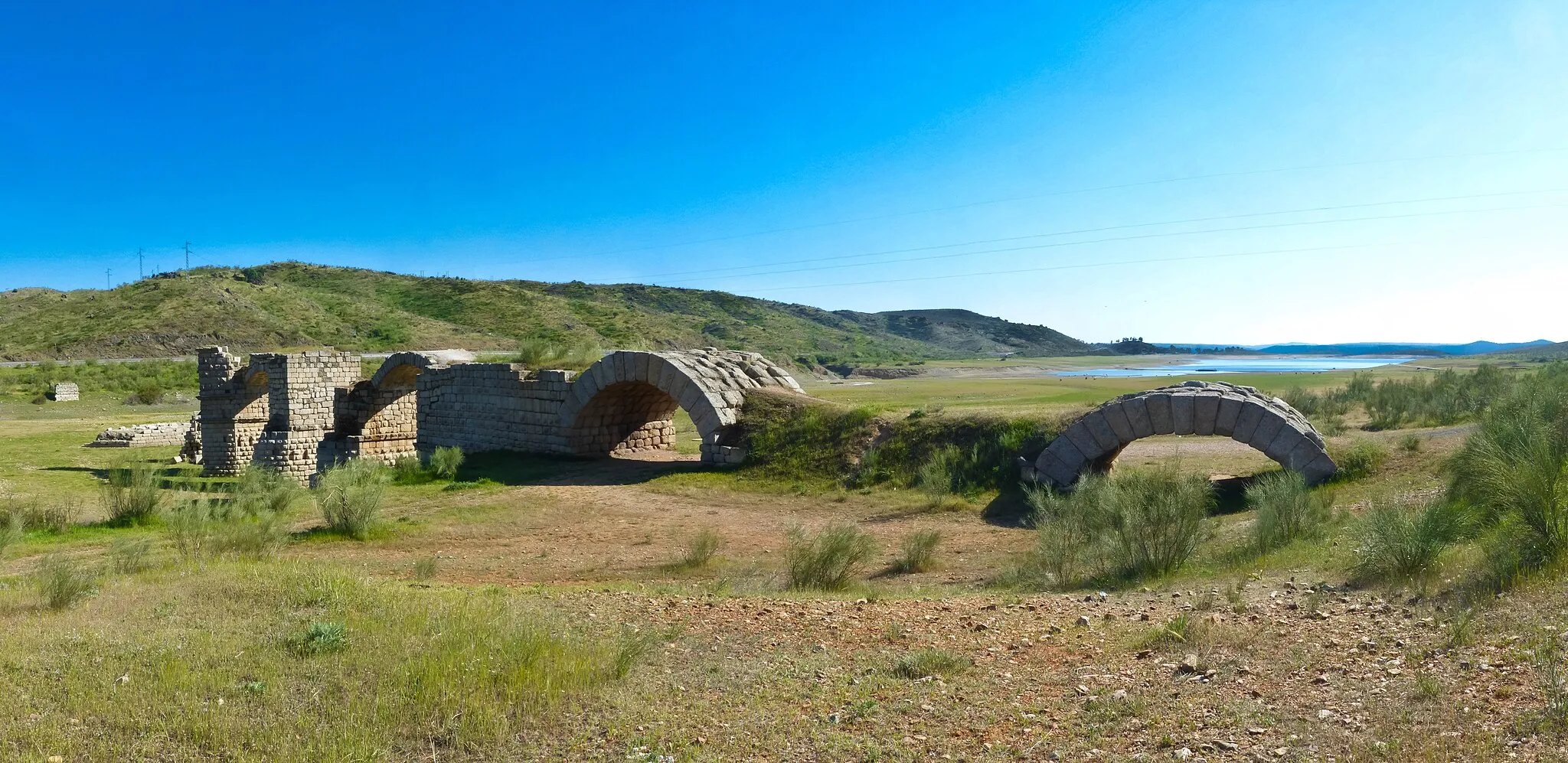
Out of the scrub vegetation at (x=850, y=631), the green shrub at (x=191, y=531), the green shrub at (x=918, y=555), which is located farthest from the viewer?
the green shrub at (x=918, y=555)

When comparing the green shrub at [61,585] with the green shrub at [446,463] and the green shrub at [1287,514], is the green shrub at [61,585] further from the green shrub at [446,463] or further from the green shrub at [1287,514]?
the green shrub at [1287,514]

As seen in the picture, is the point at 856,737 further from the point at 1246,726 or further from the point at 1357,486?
the point at 1357,486

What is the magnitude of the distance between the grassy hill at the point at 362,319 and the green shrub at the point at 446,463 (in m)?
17.9

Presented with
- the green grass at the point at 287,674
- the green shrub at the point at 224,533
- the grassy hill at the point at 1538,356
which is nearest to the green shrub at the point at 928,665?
the green grass at the point at 287,674

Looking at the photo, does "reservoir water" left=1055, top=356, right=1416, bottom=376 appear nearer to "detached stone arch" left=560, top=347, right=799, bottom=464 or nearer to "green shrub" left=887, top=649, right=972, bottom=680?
"detached stone arch" left=560, top=347, right=799, bottom=464

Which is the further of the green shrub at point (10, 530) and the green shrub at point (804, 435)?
the green shrub at point (804, 435)

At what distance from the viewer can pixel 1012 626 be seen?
233 inches

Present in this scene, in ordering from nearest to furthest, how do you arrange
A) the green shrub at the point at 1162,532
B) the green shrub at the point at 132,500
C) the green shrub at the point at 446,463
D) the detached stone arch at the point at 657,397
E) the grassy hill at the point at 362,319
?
the green shrub at the point at 1162,532, the green shrub at the point at 132,500, the green shrub at the point at 446,463, the detached stone arch at the point at 657,397, the grassy hill at the point at 362,319

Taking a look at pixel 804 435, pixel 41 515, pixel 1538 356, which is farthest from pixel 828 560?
pixel 1538 356

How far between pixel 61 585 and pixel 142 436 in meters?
22.2

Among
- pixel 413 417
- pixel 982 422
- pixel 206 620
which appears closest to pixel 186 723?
pixel 206 620

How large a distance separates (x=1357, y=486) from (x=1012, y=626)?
7.34 m

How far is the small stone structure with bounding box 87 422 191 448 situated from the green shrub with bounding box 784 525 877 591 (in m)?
21.1

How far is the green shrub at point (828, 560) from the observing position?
802cm
